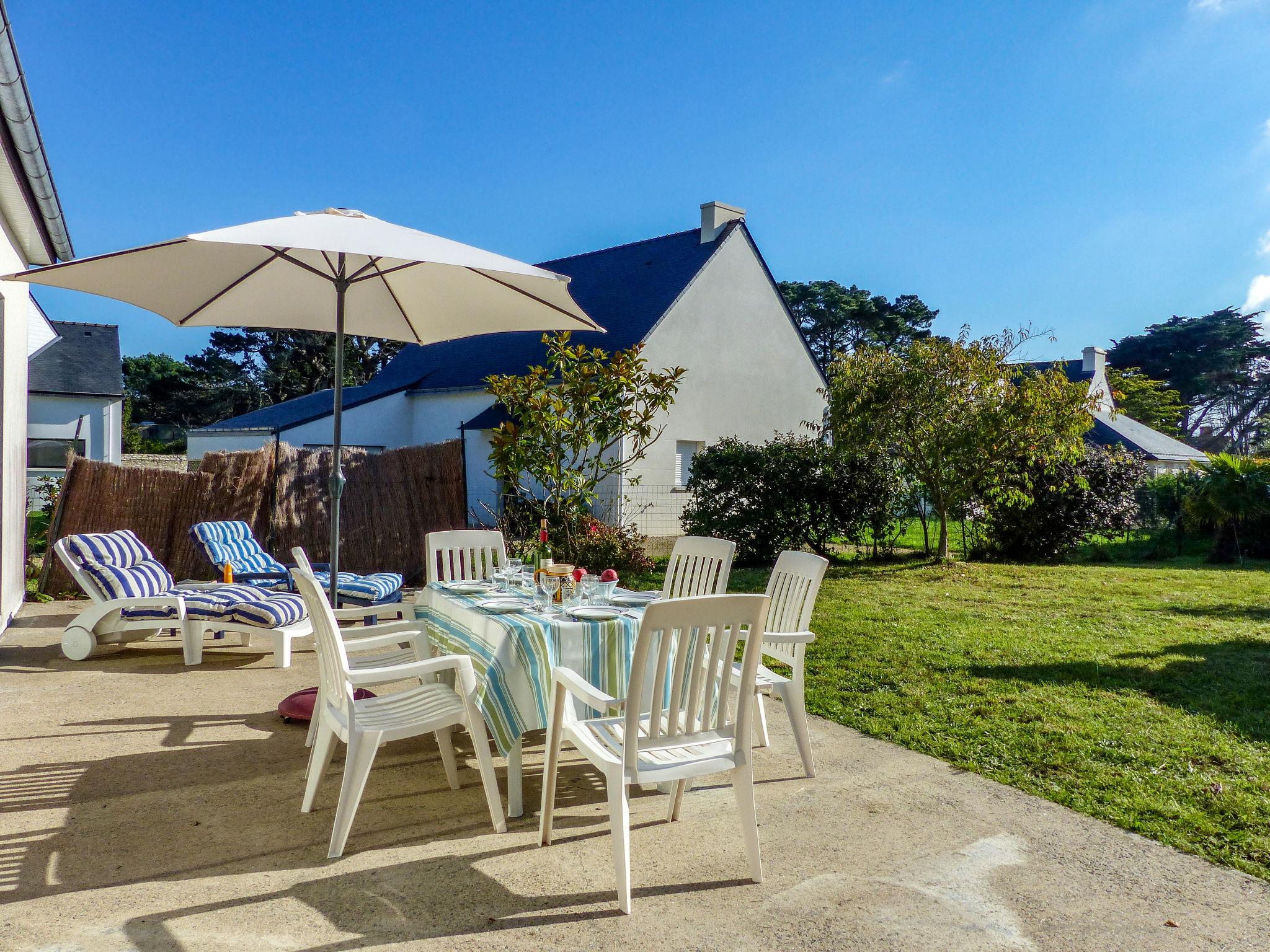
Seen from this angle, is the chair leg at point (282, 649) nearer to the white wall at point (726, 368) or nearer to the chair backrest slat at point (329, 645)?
the chair backrest slat at point (329, 645)

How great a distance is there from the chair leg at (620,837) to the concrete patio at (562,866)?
83 mm

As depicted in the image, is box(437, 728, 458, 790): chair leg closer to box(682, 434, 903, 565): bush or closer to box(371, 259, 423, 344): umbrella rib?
box(371, 259, 423, 344): umbrella rib

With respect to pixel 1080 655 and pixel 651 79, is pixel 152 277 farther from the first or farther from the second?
pixel 651 79

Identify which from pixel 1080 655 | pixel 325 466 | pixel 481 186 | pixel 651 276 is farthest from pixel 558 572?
pixel 651 276

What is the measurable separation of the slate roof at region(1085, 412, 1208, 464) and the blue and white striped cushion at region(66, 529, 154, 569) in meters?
26.6

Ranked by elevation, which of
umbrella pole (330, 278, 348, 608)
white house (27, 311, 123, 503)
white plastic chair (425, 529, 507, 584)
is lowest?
white plastic chair (425, 529, 507, 584)

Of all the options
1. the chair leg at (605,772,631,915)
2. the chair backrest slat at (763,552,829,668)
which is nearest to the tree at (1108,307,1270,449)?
the chair backrest slat at (763,552,829,668)

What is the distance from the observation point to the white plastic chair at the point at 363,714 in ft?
11.3

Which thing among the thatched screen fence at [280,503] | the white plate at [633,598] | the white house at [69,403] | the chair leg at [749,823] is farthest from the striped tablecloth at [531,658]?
the white house at [69,403]

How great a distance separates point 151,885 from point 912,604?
8.39m

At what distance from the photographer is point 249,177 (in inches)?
829

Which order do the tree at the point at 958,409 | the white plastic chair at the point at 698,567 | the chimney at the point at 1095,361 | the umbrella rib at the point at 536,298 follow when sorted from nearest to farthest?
the white plastic chair at the point at 698,567
the umbrella rib at the point at 536,298
the tree at the point at 958,409
the chimney at the point at 1095,361

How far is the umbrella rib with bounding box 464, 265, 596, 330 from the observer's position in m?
5.59

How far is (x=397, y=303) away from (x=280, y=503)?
6.45 metres
